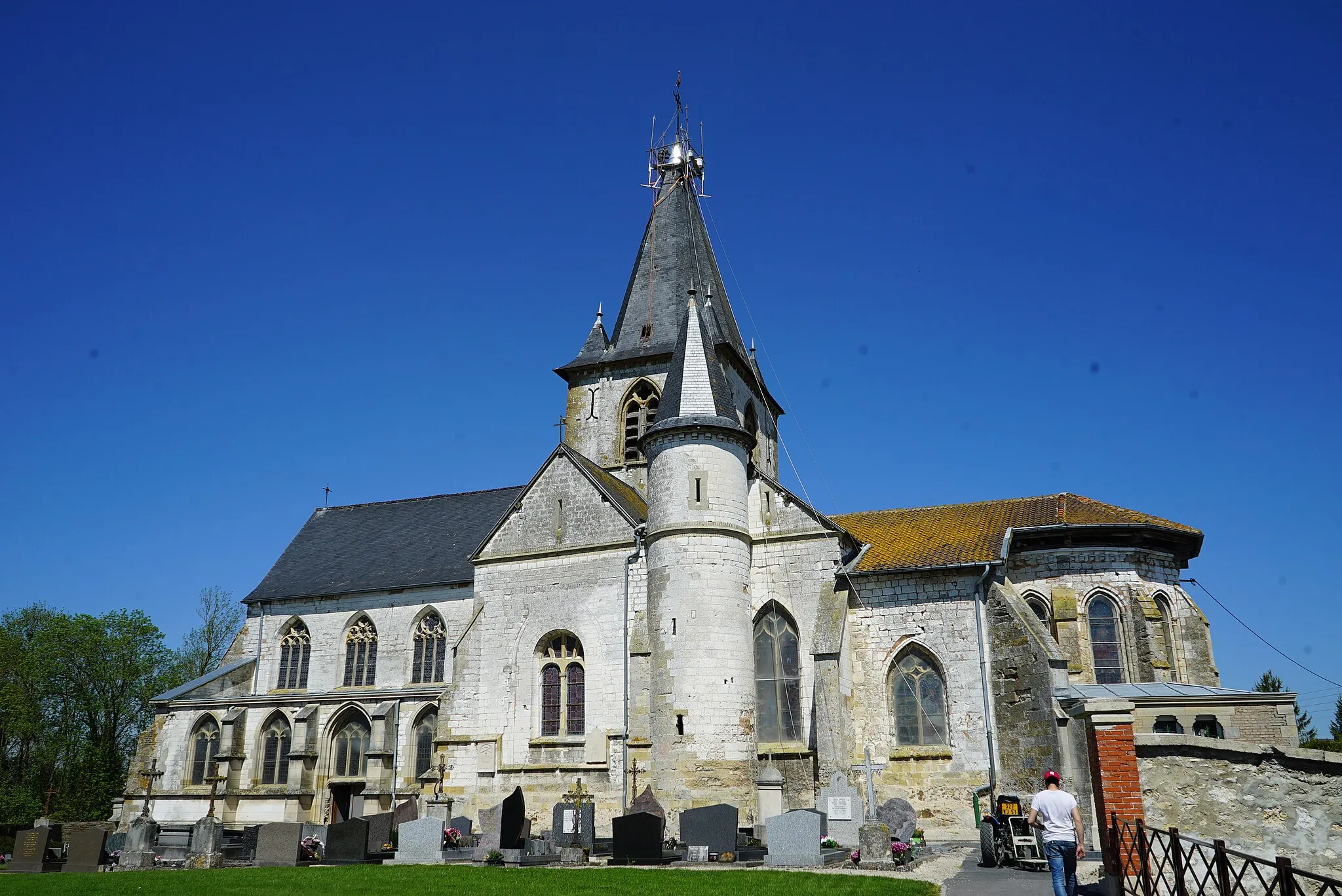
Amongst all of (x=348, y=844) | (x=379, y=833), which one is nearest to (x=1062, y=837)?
(x=348, y=844)

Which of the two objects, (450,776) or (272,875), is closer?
(272,875)

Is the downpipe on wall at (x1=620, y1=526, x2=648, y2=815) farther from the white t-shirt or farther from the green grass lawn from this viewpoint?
the white t-shirt

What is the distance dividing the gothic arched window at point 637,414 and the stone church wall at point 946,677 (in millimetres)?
9173

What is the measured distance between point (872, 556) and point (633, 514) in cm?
656

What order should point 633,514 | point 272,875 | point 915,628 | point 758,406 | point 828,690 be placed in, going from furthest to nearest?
1. point 758,406
2. point 633,514
3. point 915,628
4. point 828,690
5. point 272,875

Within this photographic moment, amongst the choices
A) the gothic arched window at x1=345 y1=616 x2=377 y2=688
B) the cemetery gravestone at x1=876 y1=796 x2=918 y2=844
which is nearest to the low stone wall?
the cemetery gravestone at x1=876 y1=796 x2=918 y2=844

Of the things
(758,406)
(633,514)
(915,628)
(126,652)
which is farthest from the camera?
(126,652)

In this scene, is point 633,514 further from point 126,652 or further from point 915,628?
point 126,652

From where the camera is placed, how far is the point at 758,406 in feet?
111

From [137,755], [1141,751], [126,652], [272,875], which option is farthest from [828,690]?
[126,652]

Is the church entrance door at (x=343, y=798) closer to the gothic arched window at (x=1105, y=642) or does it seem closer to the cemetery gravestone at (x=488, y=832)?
the cemetery gravestone at (x=488, y=832)

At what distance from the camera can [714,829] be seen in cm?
1920

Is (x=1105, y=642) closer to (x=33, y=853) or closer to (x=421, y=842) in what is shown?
(x=421, y=842)

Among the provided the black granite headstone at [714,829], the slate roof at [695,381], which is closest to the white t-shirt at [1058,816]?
the black granite headstone at [714,829]
